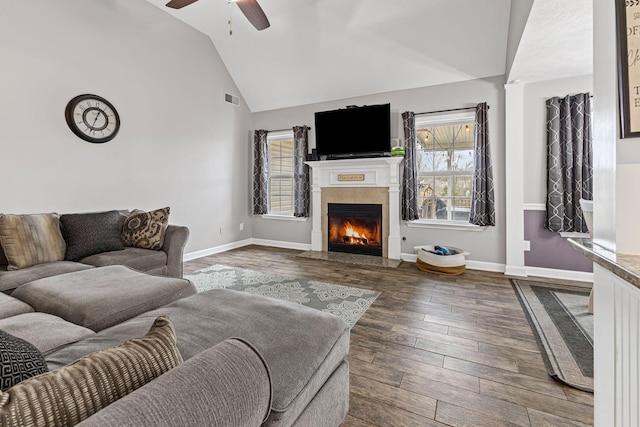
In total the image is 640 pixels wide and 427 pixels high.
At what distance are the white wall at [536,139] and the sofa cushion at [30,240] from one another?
198 inches

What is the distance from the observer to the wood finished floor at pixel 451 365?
4.58ft

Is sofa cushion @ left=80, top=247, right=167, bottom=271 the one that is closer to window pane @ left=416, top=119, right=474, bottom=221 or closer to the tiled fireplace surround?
the tiled fireplace surround

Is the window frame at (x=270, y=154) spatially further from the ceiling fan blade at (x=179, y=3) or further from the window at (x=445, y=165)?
the ceiling fan blade at (x=179, y=3)

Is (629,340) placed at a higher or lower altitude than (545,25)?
lower

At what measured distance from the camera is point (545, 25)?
2.26 meters

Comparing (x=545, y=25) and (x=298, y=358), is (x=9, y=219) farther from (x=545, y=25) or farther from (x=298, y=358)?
(x=545, y=25)

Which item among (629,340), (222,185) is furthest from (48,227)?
(629,340)

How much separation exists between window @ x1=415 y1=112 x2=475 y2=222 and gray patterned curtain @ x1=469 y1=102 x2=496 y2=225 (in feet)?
0.71

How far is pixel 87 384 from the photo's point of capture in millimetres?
531

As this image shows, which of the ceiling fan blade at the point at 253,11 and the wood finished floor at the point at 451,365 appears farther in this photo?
the ceiling fan blade at the point at 253,11

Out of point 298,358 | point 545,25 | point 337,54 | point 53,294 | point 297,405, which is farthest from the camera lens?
point 337,54

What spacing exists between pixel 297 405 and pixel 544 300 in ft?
9.61

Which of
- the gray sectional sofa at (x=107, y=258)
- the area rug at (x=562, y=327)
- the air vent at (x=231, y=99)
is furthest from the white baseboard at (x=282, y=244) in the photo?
the area rug at (x=562, y=327)

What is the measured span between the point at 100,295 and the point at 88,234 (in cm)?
156
